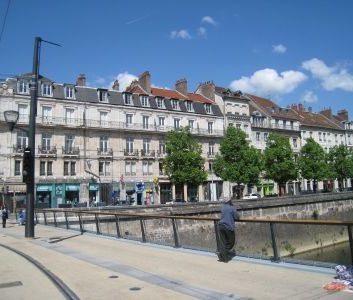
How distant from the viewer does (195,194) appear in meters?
54.8

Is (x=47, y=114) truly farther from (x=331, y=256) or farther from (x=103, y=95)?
(x=331, y=256)

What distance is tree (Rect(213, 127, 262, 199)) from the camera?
4884 centimetres

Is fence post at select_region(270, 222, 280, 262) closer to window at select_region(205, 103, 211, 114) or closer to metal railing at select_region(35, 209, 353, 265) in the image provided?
metal railing at select_region(35, 209, 353, 265)

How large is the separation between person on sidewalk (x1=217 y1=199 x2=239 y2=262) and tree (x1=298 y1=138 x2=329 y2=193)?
1993 inches

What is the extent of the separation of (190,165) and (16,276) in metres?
38.8

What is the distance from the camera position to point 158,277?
808 centimetres

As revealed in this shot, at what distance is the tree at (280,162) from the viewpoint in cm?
5241

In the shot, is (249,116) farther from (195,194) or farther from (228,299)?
(228,299)

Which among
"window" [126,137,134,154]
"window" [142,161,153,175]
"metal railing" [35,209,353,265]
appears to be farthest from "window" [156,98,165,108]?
"metal railing" [35,209,353,265]

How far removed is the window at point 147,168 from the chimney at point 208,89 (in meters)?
16.5

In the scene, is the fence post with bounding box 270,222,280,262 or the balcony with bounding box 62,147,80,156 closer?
the fence post with bounding box 270,222,280,262

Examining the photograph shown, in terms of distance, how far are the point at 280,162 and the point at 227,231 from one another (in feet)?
147

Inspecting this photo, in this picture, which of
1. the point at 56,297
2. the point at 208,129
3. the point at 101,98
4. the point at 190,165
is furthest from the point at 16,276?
the point at 208,129

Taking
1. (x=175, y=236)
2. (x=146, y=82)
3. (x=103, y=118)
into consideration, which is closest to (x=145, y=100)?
(x=146, y=82)
